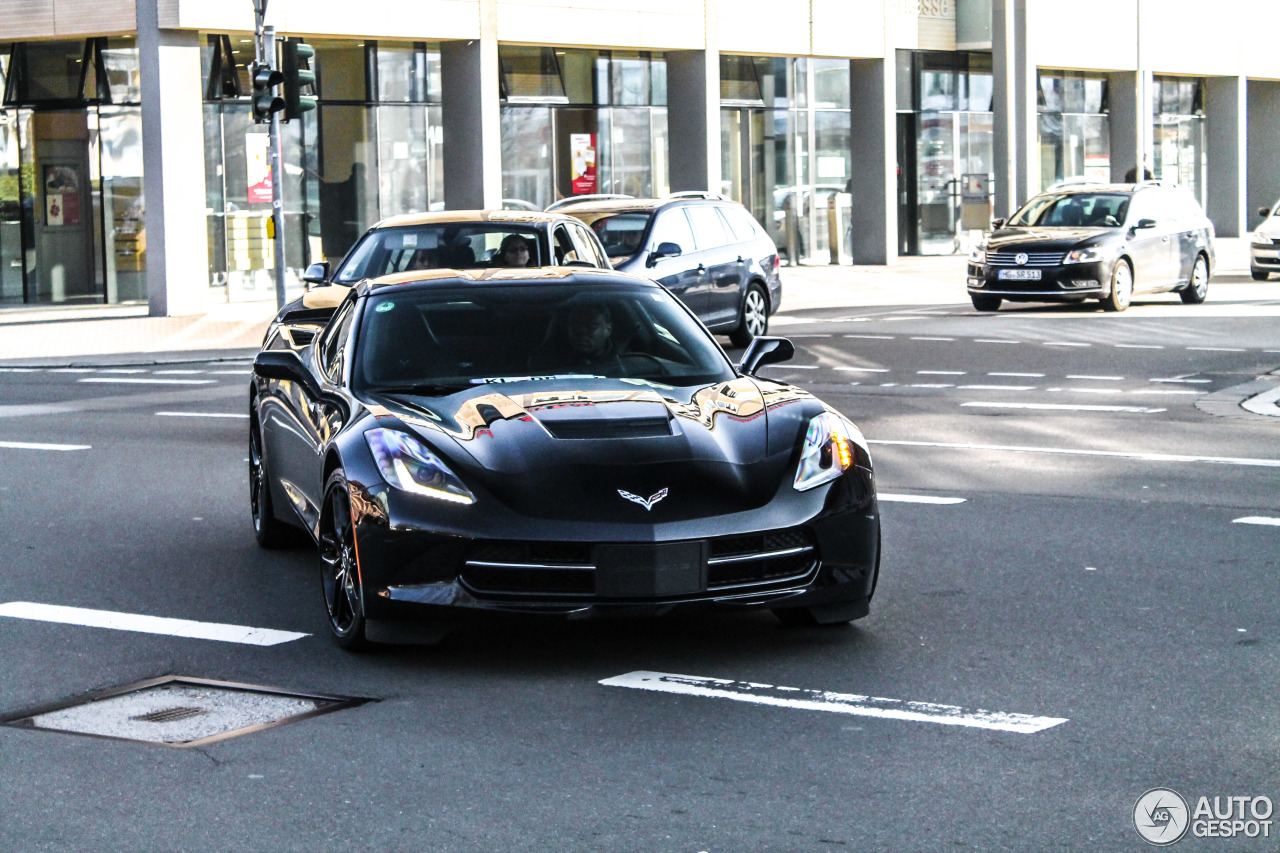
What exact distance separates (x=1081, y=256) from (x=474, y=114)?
11.7 meters

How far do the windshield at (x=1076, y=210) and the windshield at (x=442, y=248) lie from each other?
13.8 metres

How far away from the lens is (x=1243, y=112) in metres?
53.4

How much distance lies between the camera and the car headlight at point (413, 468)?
6.71 m

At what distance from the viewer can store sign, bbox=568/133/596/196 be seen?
37.6 m

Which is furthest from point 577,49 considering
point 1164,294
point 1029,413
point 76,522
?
point 76,522

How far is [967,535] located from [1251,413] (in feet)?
21.0

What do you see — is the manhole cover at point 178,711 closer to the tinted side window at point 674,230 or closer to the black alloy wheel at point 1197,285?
the tinted side window at point 674,230

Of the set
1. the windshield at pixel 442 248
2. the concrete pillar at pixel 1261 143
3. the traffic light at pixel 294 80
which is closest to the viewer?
the windshield at pixel 442 248

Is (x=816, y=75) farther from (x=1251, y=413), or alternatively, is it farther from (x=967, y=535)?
(x=967, y=535)

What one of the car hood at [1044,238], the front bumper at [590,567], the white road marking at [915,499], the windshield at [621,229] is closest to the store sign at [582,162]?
the car hood at [1044,238]

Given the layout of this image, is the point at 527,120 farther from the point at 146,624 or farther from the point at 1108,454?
the point at 146,624

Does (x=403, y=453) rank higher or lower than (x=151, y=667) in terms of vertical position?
higher

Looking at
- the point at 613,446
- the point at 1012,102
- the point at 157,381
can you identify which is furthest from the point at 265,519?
the point at 1012,102

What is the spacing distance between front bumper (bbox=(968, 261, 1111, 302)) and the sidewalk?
311cm
